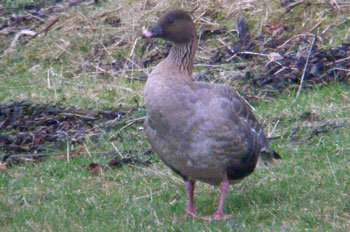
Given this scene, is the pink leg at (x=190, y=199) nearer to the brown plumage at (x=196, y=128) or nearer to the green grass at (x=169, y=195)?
the brown plumage at (x=196, y=128)

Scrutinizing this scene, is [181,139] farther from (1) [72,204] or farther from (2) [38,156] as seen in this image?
(2) [38,156]

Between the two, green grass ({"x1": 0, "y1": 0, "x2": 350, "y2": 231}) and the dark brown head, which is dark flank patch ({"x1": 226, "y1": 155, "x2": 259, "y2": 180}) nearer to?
green grass ({"x1": 0, "y1": 0, "x2": 350, "y2": 231})

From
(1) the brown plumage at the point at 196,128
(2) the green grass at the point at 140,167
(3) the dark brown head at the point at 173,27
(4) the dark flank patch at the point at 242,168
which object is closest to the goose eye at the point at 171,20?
(3) the dark brown head at the point at 173,27

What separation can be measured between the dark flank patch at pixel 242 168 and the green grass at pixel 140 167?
26 centimetres

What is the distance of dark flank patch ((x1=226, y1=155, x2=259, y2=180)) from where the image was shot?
5566 mm

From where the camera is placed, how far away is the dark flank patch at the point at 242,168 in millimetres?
5566

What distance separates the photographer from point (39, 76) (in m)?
9.94

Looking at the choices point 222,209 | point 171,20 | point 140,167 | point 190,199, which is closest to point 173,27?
point 171,20

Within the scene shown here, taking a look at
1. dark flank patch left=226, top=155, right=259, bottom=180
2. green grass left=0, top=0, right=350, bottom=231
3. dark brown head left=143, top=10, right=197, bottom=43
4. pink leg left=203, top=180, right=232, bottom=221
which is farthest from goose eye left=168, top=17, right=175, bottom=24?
green grass left=0, top=0, right=350, bottom=231

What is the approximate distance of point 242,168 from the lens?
563cm

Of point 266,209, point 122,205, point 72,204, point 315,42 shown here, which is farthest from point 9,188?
point 315,42

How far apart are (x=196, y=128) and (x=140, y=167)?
5.52ft

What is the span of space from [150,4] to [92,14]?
36.6 inches

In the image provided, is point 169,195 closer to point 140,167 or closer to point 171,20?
point 140,167
